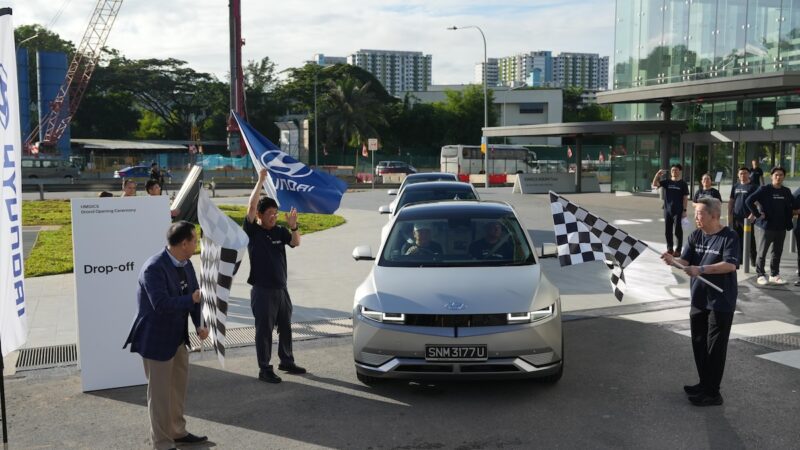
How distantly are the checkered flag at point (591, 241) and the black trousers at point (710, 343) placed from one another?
113 centimetres

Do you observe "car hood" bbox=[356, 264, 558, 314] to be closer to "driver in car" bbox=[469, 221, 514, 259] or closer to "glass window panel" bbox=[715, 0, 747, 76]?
"driver in car" bbox=[469, 221, 514, 259]

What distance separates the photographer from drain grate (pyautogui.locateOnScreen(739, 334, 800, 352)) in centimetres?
779

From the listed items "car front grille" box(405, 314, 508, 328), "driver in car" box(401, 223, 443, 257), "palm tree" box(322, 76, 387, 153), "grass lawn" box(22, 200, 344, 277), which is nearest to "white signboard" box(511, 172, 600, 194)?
"grass lawn" box(22, 200, 344, 277)

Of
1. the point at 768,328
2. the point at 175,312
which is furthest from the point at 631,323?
the point at 175,312

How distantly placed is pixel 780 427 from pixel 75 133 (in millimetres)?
87363

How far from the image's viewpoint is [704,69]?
1146 inches

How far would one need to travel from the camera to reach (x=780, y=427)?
5.50m

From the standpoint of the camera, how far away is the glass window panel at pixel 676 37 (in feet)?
99.4

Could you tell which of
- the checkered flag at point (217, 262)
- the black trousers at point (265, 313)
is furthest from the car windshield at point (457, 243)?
the checkered flag at point (217, 262)

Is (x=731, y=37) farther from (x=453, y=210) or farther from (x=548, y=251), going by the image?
(x=453, y=210)

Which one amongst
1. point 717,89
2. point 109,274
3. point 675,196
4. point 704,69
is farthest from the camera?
point 704,69

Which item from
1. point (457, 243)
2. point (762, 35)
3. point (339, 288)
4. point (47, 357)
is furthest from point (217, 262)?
point (762, 35)

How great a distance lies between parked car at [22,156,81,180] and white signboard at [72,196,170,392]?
46.0 meters

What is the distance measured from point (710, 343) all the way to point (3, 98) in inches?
218
